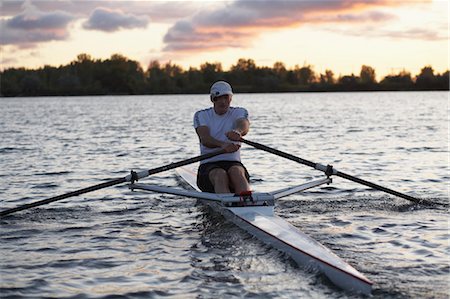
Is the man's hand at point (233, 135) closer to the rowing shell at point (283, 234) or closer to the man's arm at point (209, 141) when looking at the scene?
the man's arm at point (209, 141)

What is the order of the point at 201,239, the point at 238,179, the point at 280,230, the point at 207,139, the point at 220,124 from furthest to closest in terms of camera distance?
the point at 220,124, the point at 207,139, the point at 238,179, the point at 201,239, the point at 280,230

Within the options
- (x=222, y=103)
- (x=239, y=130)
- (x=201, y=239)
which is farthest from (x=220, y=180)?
(x=222, y=103)

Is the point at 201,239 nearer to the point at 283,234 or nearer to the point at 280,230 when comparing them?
the point at 280,230

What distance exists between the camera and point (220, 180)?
10102 millimetres

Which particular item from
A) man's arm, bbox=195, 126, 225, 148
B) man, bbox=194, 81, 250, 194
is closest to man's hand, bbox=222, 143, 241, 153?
man, bbox=194, 81, 250, 194

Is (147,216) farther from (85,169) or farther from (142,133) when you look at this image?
(142,133)

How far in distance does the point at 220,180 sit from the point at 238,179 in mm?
282

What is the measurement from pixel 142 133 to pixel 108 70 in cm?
12465

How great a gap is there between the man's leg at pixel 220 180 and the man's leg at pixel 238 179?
0.10 m

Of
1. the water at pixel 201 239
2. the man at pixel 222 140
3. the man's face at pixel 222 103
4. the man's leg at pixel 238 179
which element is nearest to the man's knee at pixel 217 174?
the man at pixel 222 140

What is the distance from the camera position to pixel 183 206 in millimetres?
12000

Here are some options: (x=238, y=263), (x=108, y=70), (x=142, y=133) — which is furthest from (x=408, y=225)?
(x=108, y=70)

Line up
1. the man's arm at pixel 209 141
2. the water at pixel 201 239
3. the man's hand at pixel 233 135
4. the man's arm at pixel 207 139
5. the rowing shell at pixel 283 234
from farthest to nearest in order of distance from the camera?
the man's arm at pixel 207 139 → the man's arm at pixel 209 141 → the man's hand at pixel 233 135 → the water at pixel 201 239 → the rowing shell at pixel 283 234

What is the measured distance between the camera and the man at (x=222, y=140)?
1009 cm
